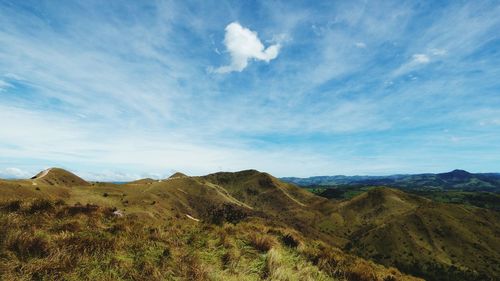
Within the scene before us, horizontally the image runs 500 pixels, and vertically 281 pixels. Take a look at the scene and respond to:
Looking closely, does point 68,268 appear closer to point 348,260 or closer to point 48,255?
point 48,255

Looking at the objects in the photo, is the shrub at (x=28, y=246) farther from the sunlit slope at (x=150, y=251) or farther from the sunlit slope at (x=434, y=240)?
the sunlit slope at (x=434, y=240)

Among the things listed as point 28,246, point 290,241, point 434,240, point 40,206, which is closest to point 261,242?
point 290,241

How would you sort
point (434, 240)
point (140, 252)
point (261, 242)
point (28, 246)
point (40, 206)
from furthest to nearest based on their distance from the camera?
1. point (434, 240)
2. point (40, 206)
3. point (261, 242)
4. point (140, 252)
5. point (28, 246)

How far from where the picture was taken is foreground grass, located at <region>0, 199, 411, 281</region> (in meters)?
8.47

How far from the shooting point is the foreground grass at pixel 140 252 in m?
8.47

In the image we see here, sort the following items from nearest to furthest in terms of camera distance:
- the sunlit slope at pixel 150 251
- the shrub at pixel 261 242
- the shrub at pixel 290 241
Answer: the sunlit slope at pixel 150 251 < the shrub at pixel 261 242 < the shrub at pixel 290 241

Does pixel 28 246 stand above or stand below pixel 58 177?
below

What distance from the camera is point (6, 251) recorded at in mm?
8523

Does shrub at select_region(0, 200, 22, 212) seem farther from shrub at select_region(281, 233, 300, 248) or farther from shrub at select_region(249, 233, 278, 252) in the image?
shrub at select_region(281, 233, 300, 248)

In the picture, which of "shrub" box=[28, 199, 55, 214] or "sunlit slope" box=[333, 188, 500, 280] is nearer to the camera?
"shrub" box=[28, 199, 55, 214]

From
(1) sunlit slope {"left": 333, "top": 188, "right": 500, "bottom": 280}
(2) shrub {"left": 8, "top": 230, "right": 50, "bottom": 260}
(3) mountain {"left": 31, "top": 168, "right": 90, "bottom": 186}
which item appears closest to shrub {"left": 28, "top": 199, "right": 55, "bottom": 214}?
(2) shrub {"left": 8, "top": 230, "right": 50, "bottom": 260}

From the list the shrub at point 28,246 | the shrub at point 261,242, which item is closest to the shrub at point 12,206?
the shrub at point 28,246

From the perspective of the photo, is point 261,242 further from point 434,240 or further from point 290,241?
point 434,240

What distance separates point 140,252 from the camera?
405 inches
